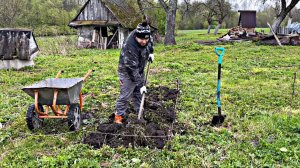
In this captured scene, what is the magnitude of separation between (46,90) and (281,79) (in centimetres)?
655

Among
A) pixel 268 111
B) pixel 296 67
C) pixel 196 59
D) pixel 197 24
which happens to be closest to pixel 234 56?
pixel 196 59

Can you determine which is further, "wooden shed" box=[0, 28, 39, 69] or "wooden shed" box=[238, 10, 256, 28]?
"wooden shed" box=[238, 10, 256, 28]

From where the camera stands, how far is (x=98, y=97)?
23.0 ft

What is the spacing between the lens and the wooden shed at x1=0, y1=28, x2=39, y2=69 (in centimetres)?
1078

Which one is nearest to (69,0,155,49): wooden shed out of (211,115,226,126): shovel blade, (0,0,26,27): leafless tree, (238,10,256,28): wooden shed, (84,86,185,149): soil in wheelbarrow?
(0,0,26,27): leafless tree

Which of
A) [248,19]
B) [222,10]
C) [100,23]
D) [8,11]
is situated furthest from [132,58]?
[222,10]

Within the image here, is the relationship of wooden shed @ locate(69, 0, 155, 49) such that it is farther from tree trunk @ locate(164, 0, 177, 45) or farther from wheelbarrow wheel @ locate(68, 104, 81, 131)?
wheelbarrow wheel @ locate(68, 104, 81, 131)

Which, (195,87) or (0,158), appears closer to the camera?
(0,158)

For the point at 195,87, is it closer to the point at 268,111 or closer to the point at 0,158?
the point at 268,111

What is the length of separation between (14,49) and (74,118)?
7.38 meters

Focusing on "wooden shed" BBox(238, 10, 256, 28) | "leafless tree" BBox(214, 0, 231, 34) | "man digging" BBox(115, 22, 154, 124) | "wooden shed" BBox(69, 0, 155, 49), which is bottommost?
"man digging" BBox(115, 22, 154, 124)

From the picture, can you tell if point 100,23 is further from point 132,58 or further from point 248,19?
point 248,19

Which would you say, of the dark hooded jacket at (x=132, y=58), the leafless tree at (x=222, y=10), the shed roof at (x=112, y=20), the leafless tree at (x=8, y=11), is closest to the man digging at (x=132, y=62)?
the dark hooded jacket at (x=132, y=58)

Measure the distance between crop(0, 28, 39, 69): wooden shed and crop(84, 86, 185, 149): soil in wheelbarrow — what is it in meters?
6.89
